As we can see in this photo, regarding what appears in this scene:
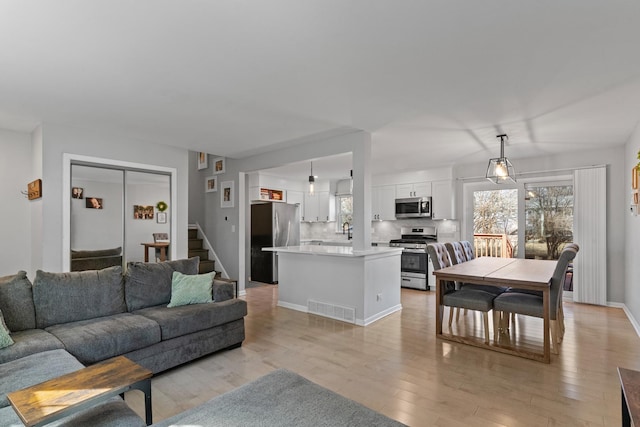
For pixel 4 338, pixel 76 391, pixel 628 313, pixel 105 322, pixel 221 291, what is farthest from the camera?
pixel 628 313

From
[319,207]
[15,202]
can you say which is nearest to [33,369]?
[15,202]

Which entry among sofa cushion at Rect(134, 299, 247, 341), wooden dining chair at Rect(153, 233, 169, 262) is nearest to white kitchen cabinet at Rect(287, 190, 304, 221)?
wooden dining chair at Rect(153, 233, 169, 262)

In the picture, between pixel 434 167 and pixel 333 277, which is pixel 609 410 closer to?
pixel 333 277

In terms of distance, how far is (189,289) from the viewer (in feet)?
10.7

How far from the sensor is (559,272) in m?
3.09

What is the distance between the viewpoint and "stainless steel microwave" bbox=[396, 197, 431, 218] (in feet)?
20.9

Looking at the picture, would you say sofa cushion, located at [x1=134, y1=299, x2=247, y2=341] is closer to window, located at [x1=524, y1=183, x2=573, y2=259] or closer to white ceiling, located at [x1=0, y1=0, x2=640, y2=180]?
white ceiling, located at [x1=0, y1=0, x2=640, y2=180]

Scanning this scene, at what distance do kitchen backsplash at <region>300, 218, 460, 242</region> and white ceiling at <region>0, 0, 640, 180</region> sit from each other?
2647mm

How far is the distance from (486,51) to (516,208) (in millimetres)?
4423

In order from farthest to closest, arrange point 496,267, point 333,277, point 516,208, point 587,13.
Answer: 1. point 516,208
2. point 333,277
3. point 496,267
4. point 587,13

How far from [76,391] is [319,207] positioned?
692 centimetres

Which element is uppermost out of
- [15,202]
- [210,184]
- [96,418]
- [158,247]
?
[210,184]

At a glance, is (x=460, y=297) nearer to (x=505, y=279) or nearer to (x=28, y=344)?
(x=505, y=279)

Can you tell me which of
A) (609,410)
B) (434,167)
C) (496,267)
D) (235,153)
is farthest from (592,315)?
(235,153)
